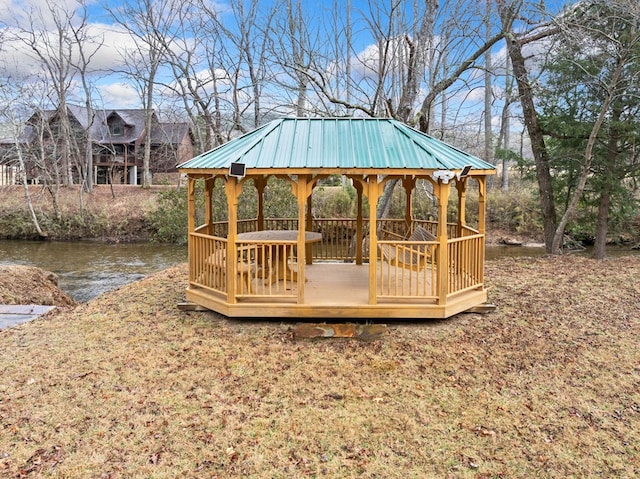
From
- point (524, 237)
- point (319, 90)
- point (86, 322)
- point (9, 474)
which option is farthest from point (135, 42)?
point (524, 237)

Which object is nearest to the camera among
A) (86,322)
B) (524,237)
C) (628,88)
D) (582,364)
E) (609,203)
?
(582,364)

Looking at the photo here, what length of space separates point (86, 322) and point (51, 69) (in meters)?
23.1

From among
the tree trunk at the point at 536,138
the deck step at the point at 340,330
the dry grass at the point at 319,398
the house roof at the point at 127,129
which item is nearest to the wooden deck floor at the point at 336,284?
the deck step at the point at 340,330

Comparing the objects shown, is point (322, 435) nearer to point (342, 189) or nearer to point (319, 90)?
point (319, 90)

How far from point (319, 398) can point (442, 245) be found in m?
2.87

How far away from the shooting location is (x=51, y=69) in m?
24.9

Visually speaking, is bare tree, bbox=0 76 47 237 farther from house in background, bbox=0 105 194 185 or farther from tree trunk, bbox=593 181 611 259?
tree trunk, bbox=593 181 611 259

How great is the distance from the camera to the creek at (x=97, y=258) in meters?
14.1

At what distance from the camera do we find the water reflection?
13.9 metres

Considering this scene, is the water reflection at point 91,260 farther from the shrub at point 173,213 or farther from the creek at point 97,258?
the shrub at point 173,213

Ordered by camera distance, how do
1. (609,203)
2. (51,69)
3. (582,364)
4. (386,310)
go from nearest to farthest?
(582,364) < (386,310) < (609,203) < (51,69)

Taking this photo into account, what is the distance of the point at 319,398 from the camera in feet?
15.9

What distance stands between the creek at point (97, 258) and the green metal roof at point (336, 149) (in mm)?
7341

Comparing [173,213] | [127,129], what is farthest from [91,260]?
[127,129]
